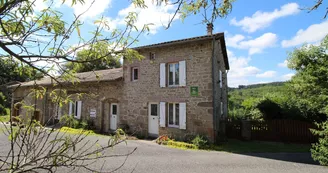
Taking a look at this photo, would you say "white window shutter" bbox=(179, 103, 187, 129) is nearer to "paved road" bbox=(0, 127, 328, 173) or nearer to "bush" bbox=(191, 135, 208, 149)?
"bush" bbox=(191, 135, 208, 149)

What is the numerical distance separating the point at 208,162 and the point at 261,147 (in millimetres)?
4191

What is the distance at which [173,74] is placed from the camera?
11562 mm

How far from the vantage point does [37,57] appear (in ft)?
5.12

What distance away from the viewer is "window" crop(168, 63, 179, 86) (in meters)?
11.4

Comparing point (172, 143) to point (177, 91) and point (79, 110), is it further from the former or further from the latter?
point (79, 110)

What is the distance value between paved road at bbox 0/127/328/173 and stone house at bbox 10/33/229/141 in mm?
2103

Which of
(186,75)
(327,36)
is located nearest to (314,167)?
(186,75)

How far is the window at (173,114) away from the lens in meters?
11.2

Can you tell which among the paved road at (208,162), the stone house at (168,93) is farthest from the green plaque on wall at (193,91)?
the paved road at (208,162)

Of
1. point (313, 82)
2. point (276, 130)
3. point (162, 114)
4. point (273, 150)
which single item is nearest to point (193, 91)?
point (162, 114)

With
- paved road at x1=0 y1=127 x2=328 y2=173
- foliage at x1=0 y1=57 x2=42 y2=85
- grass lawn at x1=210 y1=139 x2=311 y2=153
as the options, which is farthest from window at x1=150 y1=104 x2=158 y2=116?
foliage at x1=0 y1=57 x2=42 y2=85

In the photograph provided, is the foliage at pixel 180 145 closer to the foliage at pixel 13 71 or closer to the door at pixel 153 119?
the door at pixel 153 119

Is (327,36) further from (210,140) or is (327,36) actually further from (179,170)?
(179,170)

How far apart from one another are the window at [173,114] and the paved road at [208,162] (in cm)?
238
